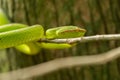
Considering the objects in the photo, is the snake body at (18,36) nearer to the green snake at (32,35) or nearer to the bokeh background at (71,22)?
the green snake at (32,35)

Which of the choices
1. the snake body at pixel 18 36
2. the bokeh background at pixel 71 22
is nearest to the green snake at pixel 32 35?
the snake body at pixel 18 36

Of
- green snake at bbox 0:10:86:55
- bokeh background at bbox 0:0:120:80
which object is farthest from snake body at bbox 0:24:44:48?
bokeh background at bbox 0:0:120:80

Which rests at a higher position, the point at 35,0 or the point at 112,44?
the point at 35,0

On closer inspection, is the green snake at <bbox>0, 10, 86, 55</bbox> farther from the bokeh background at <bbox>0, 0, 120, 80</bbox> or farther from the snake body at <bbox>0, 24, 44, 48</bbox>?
the bokeh background at <bbox>0, 0, 120, 80</bbox>

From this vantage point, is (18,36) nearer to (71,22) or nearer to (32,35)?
(32,35)

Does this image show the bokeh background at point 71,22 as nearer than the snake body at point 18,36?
No

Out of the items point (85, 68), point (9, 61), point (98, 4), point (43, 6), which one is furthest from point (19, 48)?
point (98, 4)

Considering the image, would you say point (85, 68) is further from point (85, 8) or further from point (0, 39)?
point (0, 39)

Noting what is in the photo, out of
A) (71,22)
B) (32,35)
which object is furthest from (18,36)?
(71,22)
